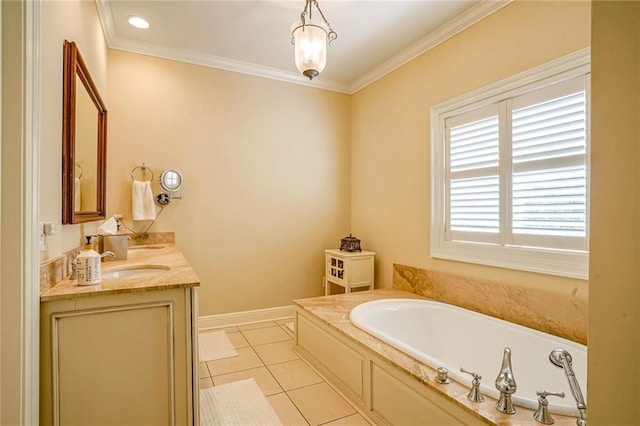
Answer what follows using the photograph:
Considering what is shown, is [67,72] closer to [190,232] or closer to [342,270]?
[190,232]

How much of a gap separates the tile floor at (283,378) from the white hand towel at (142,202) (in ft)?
4.47

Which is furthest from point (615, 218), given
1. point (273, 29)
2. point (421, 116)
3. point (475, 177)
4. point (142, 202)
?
point (142, 202)

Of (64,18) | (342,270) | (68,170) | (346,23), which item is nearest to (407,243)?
(342,270)

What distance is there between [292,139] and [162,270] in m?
2.22

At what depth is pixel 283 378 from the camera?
232 centimetres

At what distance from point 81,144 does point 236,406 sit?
→ 1.84 m

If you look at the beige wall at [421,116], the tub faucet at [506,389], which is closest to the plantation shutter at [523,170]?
the beige wall at [421,116]

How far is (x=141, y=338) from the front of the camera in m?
1.42

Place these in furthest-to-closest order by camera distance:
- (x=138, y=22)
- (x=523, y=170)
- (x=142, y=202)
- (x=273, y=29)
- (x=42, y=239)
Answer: (x=142, y=202) < (x=273, y=29) < (x=138, y=22) < (x=523, y=170) < (x=42, y=239)

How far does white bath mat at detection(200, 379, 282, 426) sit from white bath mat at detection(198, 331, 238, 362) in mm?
489

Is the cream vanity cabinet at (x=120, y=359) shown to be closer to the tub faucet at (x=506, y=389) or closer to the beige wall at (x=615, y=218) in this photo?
the tub faucet at (x=506, y=389)

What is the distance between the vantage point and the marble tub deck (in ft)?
4.14

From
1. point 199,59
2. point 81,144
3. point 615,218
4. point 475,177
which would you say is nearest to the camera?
point 615,218

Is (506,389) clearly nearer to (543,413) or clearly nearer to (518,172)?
(543,413)
